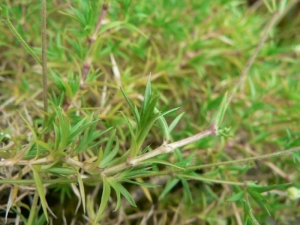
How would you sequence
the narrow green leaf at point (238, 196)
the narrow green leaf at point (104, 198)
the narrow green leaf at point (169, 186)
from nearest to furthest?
the narrow green leaf at point (104, 198) → the narrow green leaf at point (238, 196) → the narrow green leaf at point (169, 186)

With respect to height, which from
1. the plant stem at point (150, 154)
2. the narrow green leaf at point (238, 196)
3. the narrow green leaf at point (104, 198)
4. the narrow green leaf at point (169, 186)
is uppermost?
the plant stem at point (150, 154)

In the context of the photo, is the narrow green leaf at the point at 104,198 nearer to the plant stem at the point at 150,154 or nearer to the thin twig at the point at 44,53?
the plant stem at the point at 150,154

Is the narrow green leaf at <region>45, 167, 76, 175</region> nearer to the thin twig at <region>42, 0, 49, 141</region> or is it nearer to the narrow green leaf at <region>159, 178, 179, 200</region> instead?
the thin twig at <region>42, 0, 49, 141</region>

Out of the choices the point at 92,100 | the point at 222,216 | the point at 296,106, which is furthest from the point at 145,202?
the point at 296,106

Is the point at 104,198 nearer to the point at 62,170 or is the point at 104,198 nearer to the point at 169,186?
the point at 62,170

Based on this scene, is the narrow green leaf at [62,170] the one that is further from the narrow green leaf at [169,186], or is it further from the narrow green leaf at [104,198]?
the narrow green leaf at [169,186]

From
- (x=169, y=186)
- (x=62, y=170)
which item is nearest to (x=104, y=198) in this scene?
(x=62, y=170)

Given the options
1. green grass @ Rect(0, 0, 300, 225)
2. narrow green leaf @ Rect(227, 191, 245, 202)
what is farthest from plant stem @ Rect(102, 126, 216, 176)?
narrow green leaf @ Rect(227, 191, 245, 202)

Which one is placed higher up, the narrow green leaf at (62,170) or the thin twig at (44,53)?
the thin twig at (44,53)

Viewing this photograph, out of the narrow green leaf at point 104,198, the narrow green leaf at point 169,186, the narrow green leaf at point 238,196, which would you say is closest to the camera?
the narrow green leaf at point 104,198

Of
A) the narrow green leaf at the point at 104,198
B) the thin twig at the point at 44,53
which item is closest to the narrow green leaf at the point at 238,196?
the narrow green leaf at the point at 104,198

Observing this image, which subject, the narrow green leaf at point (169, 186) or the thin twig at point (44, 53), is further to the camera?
the narrow green leaf at point (169, 186)
